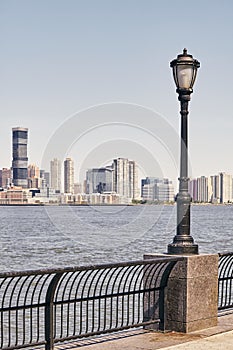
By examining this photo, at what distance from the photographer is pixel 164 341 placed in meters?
10.1

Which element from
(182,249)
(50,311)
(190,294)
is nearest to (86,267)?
(50,311)

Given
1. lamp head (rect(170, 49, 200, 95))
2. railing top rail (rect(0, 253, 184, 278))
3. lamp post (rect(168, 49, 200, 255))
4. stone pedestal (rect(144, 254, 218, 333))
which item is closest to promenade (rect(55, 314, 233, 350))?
stone pedestal (rect(144, 254, 218, 333))

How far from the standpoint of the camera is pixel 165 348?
31.1 feet

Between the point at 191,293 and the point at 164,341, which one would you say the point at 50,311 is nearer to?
the point at 164,341

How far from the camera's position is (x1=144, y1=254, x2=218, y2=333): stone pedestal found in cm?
1050

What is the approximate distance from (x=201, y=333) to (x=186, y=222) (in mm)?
1724

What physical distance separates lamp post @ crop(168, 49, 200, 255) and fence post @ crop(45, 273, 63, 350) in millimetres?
2447

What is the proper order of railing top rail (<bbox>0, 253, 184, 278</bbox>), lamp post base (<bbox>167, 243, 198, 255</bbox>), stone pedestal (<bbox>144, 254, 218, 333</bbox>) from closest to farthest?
railing top rail (<bbox>0, 253, 184, 278</bbox>)
stone pedestal (<bbox>144, 254, 218, 333</bbox>)
lamp post base (<bbox>167, 243, 198, 255</bbox>)

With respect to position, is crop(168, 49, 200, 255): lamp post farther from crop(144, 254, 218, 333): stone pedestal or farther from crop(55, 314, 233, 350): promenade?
crop(55, 314, 233, 350): promenade

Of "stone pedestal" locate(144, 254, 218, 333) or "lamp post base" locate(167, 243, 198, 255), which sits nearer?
"stone pedestal" locate(144, 254, 218, 333)

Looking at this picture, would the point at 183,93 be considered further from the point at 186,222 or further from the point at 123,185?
the point at 123,185

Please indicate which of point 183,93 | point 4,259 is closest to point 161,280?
point 183,93

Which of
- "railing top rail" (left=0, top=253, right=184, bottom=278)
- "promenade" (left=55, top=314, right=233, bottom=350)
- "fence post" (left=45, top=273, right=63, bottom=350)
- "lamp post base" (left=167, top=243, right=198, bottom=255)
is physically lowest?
"promenade" (left=55, top=314, right=233, bottom=350)

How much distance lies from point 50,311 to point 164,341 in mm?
1855
